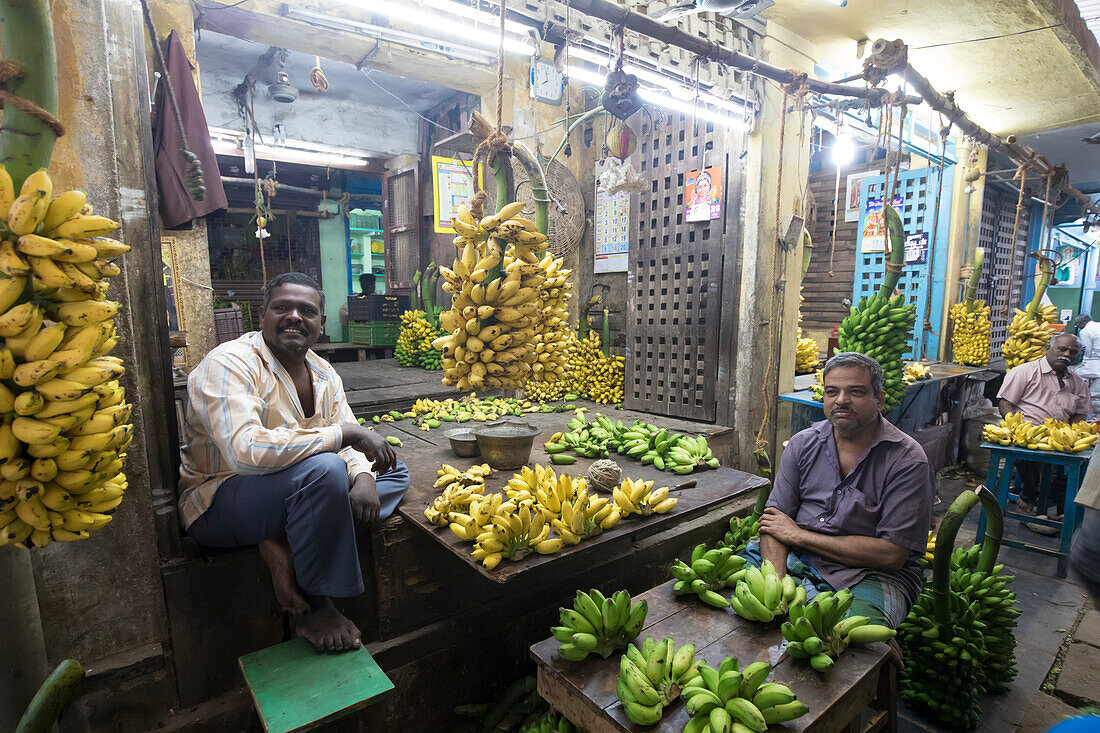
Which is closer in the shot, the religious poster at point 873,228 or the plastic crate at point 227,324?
the plastic crate at point 227,324

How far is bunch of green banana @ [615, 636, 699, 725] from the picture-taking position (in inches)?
67.9

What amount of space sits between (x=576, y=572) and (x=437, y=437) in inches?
60.7

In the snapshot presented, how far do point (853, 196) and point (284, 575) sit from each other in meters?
10.0

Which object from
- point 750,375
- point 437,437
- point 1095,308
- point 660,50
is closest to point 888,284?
point 750,375

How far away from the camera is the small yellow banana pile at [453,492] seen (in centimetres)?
257

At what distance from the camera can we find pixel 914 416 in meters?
6.06

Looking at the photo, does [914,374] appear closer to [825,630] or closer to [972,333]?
[972,333]

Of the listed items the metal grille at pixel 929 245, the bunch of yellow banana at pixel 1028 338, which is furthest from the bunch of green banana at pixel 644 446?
the bunch of yellow banana at pixel 1028 338

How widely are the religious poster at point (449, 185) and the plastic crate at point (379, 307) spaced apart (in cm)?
342

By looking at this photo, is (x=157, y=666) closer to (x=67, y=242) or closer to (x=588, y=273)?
(x=67, y=242)

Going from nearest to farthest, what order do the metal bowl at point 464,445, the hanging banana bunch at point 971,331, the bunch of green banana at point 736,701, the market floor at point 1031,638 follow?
the bunch of green banana at point 736,701 → the market floor at point 1031,638 → the metal bowl at point 464,445 → the hanging banana bunch at point 971,331

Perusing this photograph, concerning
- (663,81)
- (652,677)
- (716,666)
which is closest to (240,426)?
(652,677)

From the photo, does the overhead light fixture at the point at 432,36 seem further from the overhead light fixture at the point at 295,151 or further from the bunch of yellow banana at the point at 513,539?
the overhead light fixture at the point at 295,151

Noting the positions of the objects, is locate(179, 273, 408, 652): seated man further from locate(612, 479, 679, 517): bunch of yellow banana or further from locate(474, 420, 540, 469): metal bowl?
locate(612, 479, 679, 517): bunch of yellow banana
